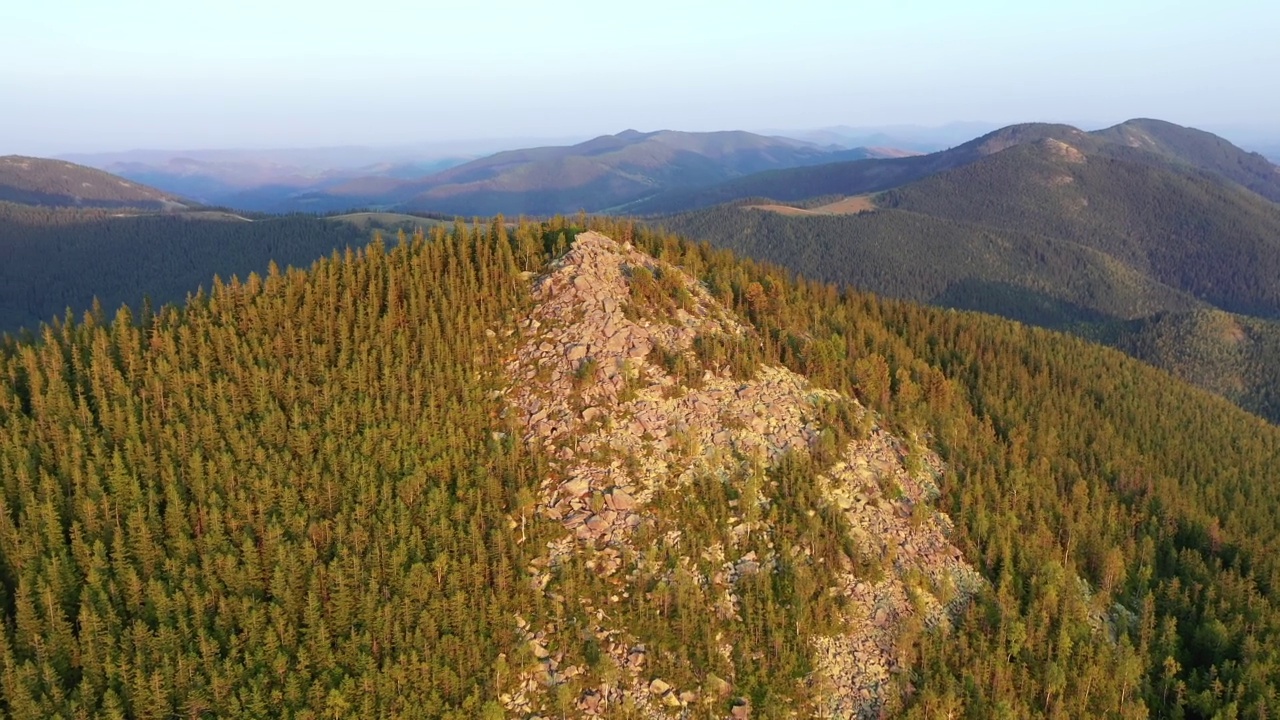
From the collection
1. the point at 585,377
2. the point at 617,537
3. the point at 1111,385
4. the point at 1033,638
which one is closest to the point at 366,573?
the point at 617,537

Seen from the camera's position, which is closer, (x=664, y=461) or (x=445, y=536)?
(x=445, y=536)

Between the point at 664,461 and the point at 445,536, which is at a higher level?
the point at 664,461

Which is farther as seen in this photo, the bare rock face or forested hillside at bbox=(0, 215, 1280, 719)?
the bare rock face

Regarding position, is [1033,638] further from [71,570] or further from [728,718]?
[71,570]

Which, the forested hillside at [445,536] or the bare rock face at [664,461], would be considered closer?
the forested hillside at [445,536]
